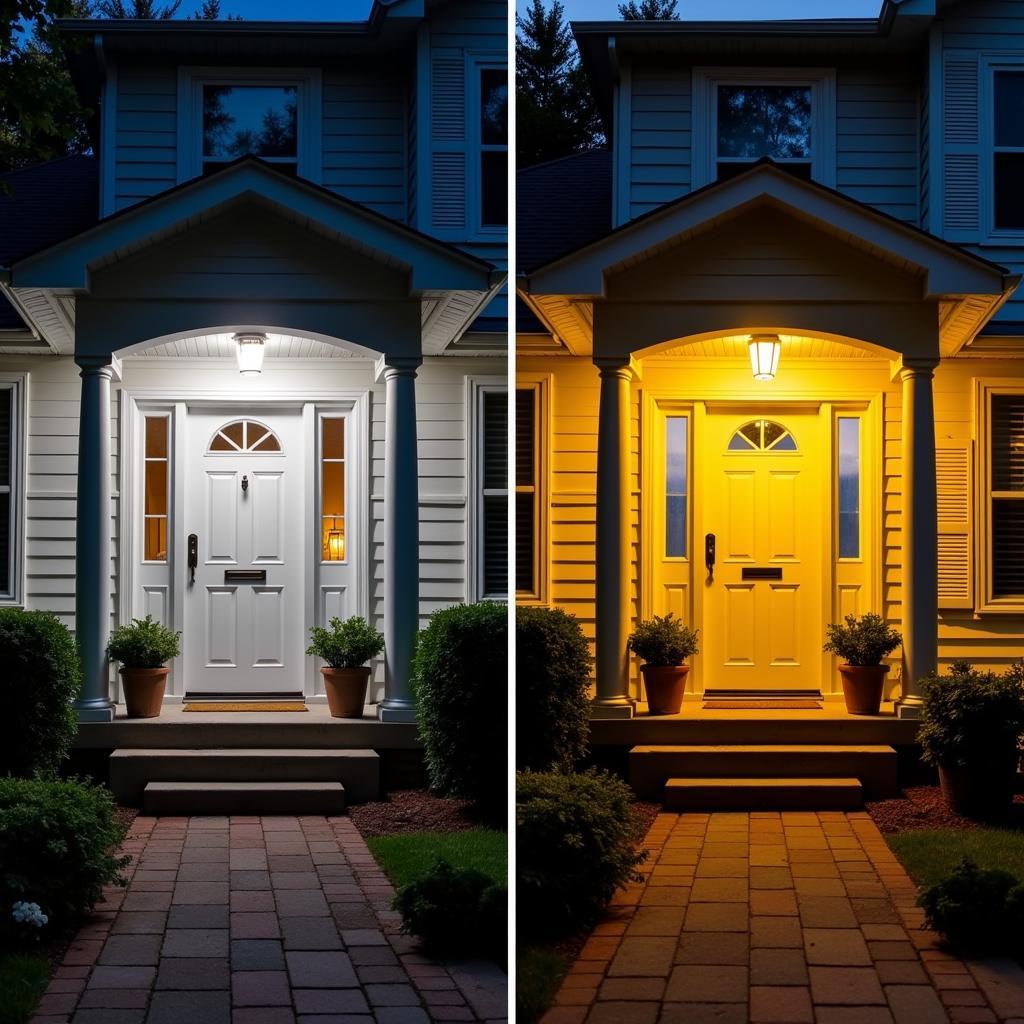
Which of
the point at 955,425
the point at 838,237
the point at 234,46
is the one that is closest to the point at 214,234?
the point at 234,46

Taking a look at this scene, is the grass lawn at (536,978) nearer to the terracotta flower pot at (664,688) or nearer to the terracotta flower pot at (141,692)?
the terracotta flower pot at (664,688)

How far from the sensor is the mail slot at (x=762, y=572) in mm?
6402

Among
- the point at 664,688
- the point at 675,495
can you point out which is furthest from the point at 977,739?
the point at 675,495

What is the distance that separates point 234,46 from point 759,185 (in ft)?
9.09

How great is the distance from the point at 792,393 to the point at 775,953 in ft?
11.5

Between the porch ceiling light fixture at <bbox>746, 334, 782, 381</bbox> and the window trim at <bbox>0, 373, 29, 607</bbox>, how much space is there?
3562mm

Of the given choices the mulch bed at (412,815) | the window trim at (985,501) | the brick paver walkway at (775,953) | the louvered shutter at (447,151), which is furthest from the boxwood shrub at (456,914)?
the louvered shutter at (447,151)

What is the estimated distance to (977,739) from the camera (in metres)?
4.96

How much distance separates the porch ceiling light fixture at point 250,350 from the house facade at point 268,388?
0.04ft

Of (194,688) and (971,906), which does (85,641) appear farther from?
(971,906)

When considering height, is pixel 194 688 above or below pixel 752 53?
below

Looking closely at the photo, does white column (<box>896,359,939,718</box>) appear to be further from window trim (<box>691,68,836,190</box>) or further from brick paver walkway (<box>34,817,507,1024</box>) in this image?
brick paver walkway (<box>34,817,507,1024</box>)

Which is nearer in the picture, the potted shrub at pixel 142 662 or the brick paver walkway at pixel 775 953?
the brick paver walkway at pixel 775 953

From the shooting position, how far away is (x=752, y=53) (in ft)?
21.7
